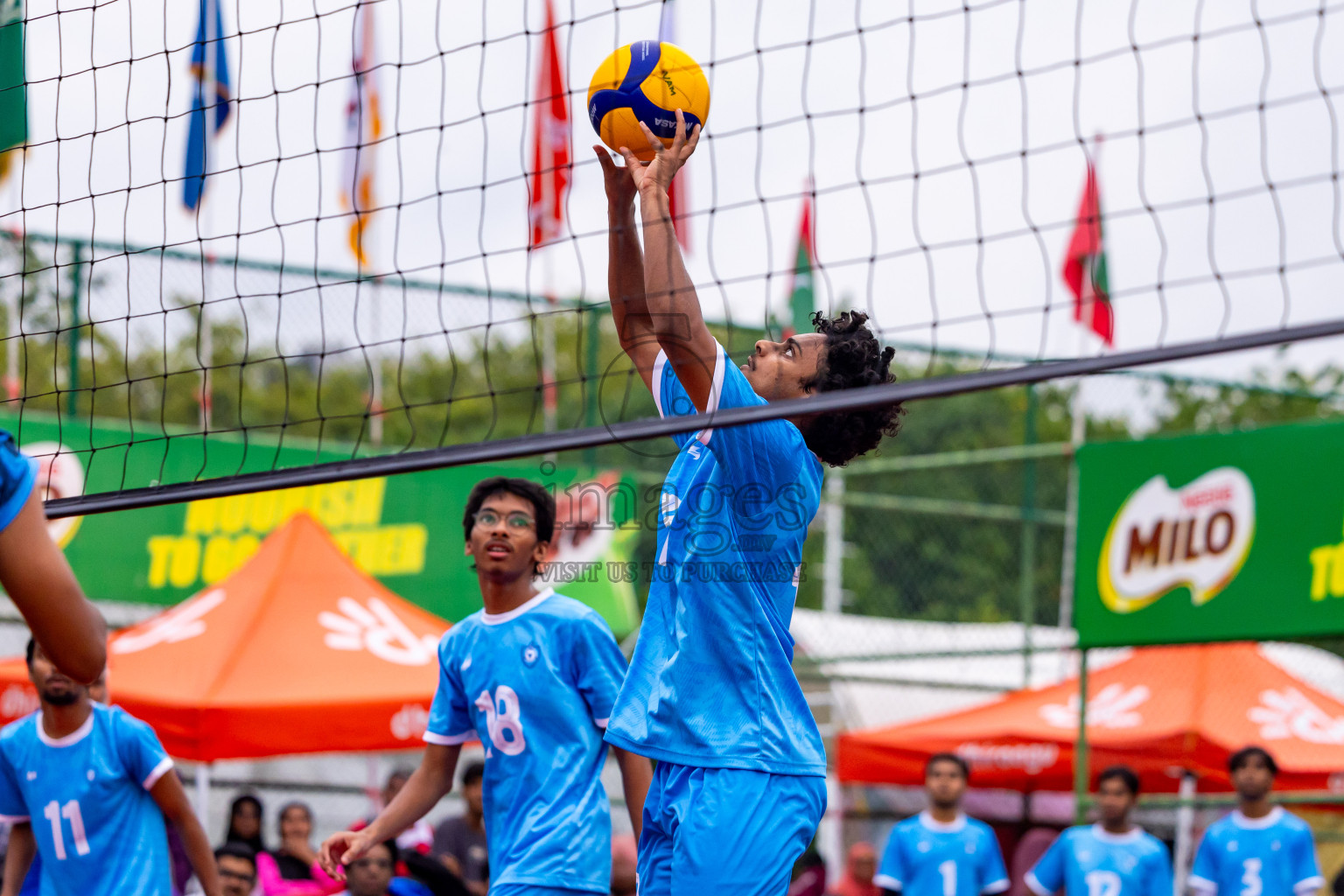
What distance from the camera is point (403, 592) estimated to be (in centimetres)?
1135

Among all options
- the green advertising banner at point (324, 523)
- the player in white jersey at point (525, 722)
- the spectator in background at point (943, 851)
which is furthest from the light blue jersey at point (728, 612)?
the green advertising banner at point (324, 523)

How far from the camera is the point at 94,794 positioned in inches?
218

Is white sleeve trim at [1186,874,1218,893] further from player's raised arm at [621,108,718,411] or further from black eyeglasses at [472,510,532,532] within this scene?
player's raised arm at [621,108,718,411]

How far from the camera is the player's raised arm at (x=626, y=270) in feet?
11.8

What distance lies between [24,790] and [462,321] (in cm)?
694

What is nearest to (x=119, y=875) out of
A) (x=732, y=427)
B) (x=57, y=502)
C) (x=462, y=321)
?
(x=57, y=502)

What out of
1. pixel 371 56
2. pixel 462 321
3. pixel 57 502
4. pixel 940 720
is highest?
pixel 371 56

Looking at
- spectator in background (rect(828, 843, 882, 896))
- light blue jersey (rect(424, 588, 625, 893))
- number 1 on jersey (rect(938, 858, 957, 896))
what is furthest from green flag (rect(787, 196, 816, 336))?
light blue jersey (rect(424, 588, 625, 893))

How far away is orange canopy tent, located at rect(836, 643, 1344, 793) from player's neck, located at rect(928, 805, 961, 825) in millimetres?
2061

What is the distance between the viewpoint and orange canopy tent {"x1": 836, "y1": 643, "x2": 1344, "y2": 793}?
11.2 m

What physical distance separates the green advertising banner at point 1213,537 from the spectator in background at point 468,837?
12.6 ft

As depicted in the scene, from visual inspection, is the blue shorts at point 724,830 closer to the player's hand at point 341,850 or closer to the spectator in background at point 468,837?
the player's hand at point 341,850

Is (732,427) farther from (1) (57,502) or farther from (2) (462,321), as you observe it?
(2) (462,321)

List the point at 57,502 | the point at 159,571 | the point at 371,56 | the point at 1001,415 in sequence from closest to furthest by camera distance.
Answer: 1. the point at 57,502
2. the point at 159,571
3. the point at 371,56
4. the point at 1001,415
